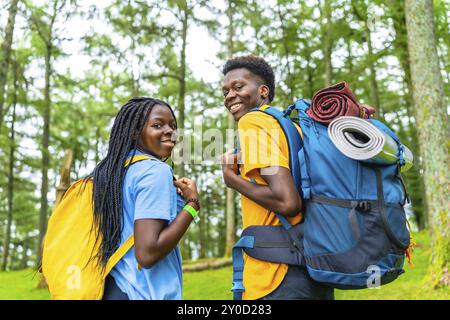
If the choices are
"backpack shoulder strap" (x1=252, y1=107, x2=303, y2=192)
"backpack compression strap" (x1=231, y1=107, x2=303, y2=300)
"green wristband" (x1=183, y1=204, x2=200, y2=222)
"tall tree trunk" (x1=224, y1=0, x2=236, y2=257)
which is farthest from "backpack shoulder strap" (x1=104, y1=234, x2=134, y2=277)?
"tall tree trunk" (x1=224, y1=0, x2=236, y2=257)

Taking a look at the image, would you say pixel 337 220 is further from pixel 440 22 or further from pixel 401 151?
pixel 440 22

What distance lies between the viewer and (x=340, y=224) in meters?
1.88

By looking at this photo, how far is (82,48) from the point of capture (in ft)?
46.5

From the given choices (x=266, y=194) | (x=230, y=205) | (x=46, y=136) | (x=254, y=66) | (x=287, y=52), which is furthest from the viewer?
(x=46, y=136)

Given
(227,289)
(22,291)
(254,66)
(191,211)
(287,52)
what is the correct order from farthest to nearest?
(287,52) < (22,291) < (227,289) < (254,66) < (191,211)

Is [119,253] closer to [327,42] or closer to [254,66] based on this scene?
[254,66]

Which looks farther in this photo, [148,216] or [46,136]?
[46,136]

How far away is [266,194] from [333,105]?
21.2 inches

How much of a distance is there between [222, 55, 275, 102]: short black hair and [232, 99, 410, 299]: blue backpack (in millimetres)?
631

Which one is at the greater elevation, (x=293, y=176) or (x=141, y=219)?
(x=293, y=176)

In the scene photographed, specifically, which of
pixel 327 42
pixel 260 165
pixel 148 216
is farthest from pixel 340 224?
pixel 327 42

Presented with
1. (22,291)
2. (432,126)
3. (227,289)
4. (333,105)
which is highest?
(432,126)

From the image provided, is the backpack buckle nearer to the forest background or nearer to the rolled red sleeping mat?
the rolled red sleeping mat
